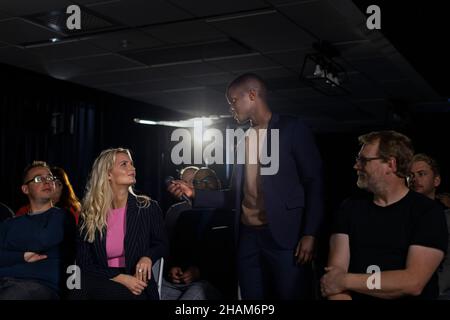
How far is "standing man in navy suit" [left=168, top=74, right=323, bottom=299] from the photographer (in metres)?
2.33

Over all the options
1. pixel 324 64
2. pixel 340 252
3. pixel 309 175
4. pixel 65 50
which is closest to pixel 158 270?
pixel 309 175

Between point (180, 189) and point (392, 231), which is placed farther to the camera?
point (180, 189)

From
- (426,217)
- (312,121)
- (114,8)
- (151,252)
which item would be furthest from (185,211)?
(312,121)

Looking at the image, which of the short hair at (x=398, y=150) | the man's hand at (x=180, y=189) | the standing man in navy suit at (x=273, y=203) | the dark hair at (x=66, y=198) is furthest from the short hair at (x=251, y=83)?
the dark hair at (x=66, y=198)

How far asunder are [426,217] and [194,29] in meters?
3.23

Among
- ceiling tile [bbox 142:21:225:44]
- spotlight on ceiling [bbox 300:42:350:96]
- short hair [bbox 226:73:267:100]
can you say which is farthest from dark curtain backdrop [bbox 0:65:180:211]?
short hair [bbox 226:73:267:100]

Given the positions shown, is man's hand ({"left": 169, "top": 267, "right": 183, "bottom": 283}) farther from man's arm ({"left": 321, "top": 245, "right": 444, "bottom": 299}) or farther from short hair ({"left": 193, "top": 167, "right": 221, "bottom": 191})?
man's arm ({"left": 321, "top": 245, "right": 444, "bottom": 299})

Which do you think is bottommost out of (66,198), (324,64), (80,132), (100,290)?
(100,290)

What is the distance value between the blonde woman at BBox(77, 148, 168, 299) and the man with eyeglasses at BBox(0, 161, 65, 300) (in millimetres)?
390

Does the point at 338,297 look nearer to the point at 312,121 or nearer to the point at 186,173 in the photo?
the point at 186,173

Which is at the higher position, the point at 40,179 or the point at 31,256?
the point at 40,179

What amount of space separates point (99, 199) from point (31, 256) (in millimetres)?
527

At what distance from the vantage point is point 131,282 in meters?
2.52

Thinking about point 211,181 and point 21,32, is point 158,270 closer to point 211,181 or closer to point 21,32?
point 211,181
